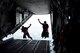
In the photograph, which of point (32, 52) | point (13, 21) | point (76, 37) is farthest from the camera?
point (13, 21)

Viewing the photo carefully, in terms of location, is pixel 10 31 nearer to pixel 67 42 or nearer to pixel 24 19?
pixel 24 19

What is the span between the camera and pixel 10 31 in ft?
42.7

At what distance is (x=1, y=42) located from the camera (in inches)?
492

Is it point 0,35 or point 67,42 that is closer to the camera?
point 67,42

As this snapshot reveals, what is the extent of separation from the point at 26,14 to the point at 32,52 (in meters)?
7.31

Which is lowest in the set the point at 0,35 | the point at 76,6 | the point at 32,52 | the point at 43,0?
the point at 32,52

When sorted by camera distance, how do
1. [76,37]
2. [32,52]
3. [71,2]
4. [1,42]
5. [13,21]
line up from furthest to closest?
[13,21] < [1,42] < [32,52] < [71,2] < [76,37]

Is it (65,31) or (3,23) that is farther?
(3,23)

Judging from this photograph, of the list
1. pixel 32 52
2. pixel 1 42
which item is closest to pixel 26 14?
pixel 1 42

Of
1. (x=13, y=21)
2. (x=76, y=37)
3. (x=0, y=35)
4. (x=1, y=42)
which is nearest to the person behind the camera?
(x=76, y=37)

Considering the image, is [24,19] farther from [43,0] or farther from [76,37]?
[76,37]

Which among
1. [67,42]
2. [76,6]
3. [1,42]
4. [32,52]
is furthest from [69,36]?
[1,42]

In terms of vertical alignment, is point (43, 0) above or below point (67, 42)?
above

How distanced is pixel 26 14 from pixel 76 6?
12.3m
